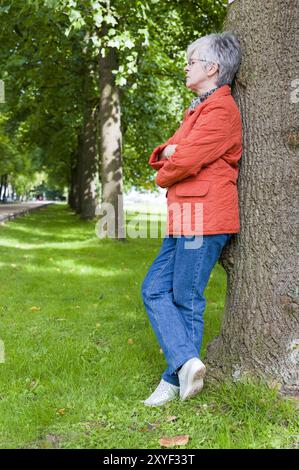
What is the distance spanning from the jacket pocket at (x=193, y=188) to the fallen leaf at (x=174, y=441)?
56.0 inches

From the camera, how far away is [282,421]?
3.12 meters

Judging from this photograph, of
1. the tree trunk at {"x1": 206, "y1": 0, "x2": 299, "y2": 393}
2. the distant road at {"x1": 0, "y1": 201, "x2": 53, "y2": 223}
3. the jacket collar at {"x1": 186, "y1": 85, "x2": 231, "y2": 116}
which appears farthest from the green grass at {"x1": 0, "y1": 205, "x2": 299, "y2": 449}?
the distant road at {"x1": 0, "y1": 201, "x2": 53, "y2": 223}

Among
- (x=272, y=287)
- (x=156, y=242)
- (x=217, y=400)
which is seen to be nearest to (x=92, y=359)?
(x=217, y=400)

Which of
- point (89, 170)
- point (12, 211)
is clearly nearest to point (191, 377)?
point (89, 170)

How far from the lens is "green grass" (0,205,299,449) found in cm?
310

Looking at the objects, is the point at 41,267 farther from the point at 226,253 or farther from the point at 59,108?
the point at 59,108

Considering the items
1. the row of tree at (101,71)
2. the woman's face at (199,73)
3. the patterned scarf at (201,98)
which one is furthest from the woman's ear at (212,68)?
the row of tree at (101,71)

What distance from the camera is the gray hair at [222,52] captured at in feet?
11.6

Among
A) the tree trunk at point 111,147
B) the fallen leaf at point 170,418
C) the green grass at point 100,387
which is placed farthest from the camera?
the tree trunk at point 111,147

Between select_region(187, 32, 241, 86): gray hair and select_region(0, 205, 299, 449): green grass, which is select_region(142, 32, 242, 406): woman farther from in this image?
select_region(0, 205, 299, 449): green grass

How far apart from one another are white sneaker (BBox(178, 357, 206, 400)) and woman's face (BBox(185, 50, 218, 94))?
69.7 inches

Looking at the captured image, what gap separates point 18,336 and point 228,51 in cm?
316

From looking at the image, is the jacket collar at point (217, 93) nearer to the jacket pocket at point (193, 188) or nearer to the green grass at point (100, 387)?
the jacket pocket at point (193, 188)
